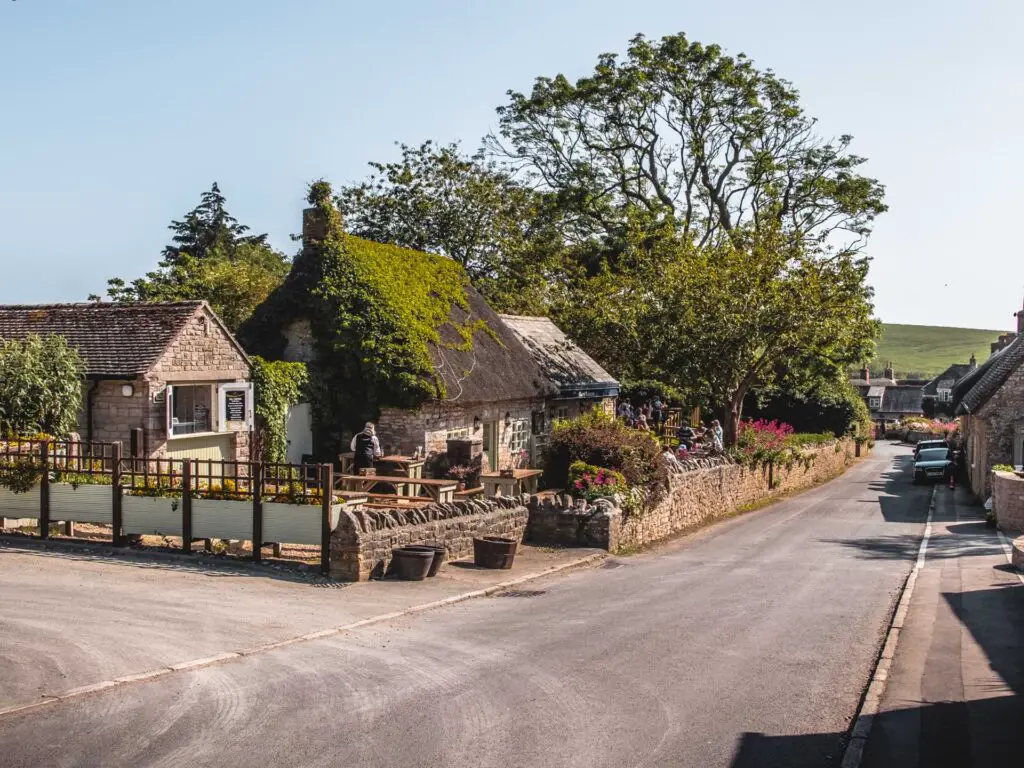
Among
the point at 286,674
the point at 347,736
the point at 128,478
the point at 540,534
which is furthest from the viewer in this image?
the point at 540,534

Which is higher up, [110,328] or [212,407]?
[110,328]

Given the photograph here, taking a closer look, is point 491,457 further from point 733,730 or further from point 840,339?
point 733,730

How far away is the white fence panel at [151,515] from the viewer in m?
17.6

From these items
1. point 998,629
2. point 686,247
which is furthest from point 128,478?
point 686,247

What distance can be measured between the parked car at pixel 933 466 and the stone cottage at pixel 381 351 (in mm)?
24732

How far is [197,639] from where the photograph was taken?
1240 cm

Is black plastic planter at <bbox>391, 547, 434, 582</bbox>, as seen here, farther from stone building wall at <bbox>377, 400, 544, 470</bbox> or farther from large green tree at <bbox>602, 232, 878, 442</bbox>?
large green tree at <bbox>602, 232, 878, 442</bbox>

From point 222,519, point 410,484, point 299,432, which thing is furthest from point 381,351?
point 222,519

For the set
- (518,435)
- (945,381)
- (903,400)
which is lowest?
(518,435)

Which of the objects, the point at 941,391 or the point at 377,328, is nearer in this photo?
the point at 377,328

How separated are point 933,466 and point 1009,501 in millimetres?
19263

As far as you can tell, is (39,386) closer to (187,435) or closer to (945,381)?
(187,435)

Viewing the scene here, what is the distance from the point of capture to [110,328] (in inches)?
945

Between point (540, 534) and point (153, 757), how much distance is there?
14504 mm
